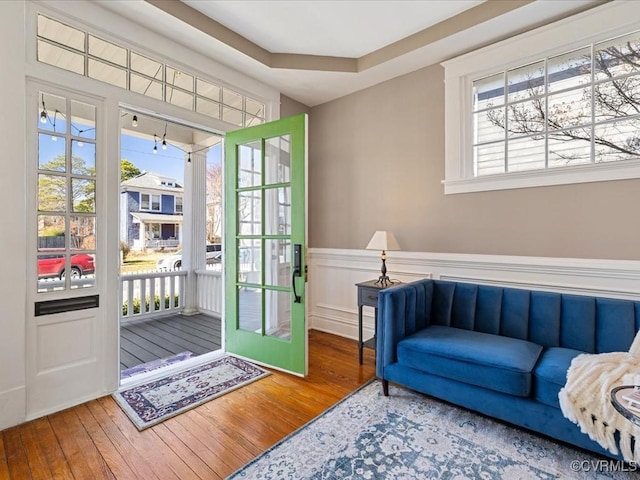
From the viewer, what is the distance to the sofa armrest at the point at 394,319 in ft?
7.69

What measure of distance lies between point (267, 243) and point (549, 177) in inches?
93.6

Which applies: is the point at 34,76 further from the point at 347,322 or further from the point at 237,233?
the point at 347,322

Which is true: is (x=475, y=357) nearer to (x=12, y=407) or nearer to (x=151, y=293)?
(x=12, y=407)

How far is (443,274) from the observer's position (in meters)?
3.07

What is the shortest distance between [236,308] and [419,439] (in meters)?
1.94

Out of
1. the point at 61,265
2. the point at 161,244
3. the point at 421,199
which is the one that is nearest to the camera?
the point at 61,265

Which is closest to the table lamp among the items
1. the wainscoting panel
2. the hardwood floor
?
the wainscoting panel

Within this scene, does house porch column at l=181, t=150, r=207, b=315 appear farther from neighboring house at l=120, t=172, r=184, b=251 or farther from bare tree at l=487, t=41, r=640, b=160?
bare tree at l=487, t=41, r=640, b=160

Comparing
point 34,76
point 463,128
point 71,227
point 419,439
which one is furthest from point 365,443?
point 34,76

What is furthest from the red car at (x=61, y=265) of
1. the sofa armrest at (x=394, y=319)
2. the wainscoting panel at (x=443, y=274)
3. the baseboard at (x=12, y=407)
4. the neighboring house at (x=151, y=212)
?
the neighboring house at (x=151, y=212)

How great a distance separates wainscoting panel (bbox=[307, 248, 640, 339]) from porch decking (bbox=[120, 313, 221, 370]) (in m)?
1.32

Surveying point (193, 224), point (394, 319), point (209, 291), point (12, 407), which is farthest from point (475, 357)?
point (193, 224)

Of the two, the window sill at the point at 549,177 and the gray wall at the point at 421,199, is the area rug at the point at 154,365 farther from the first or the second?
the window sill at the point at 549,177

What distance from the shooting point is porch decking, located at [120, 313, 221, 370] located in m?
3.32
